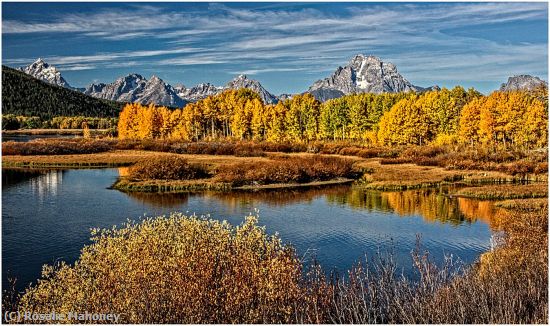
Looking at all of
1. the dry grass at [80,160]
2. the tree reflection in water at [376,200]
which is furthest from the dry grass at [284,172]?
the dry grass at [80,160]

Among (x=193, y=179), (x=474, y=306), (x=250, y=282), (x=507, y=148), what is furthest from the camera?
(x=507, y=148)

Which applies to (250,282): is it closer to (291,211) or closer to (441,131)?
(291,211)

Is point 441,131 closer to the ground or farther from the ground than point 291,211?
farther from the ground

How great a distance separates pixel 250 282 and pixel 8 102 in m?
205

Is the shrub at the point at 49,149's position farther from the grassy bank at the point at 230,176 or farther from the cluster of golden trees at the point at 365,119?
the grassy bank at the point at 230,176

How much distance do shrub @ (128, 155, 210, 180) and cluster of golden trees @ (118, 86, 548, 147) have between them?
39.1 m

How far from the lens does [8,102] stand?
19138cm

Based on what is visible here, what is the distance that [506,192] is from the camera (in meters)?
41.3

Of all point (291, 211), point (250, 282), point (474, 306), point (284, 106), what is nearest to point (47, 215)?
point (291, 211)

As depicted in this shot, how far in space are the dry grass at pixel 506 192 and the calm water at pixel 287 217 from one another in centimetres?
248

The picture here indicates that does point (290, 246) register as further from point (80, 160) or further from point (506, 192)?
point (80, 160)

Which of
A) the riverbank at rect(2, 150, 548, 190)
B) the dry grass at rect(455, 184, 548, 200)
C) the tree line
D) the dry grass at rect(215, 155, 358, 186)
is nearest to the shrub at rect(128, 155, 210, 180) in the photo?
the dry grass at rect(215, 155, 358, 186)

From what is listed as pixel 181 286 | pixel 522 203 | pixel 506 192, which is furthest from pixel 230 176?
pixel 181 286

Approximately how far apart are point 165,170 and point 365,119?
56161 mm
